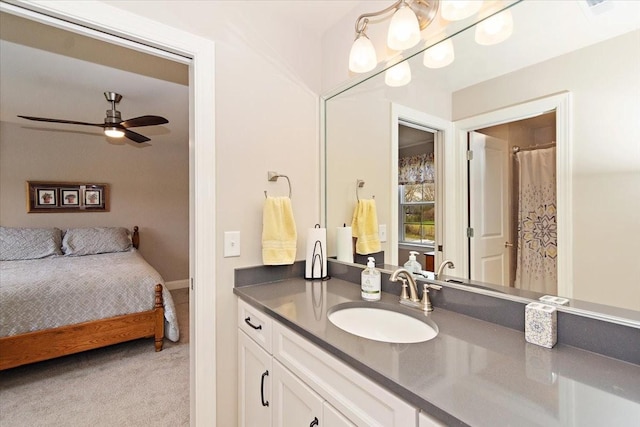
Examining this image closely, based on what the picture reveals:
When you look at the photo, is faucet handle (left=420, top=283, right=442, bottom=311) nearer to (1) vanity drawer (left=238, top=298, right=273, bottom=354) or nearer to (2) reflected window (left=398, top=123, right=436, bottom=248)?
(2) reflected window (left=398, top=123, right=436, bottom=248)

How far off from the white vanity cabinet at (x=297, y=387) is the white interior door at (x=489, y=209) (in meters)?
0.67

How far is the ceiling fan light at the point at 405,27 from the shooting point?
128 cm

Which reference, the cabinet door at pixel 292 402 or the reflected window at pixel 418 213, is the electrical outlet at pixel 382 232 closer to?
the reflected window at pixel 418 213

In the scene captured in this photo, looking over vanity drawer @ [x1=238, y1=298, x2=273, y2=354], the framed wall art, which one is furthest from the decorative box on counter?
the framed wall art

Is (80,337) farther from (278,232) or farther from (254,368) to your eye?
(278,232)

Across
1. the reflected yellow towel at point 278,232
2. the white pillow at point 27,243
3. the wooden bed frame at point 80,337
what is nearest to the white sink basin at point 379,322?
the reflected yellow towel at point 278,232

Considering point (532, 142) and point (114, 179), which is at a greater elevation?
point (114, 179)

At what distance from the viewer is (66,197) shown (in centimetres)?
412

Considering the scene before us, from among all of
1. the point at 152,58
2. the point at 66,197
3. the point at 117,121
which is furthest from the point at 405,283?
the point at 66,197

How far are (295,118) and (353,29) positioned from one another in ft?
1.92

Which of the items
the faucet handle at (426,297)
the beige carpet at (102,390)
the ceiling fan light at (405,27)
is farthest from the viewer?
the beige carpet at (102,390)

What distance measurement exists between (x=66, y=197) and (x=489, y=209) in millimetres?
5162

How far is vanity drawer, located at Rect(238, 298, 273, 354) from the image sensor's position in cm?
123

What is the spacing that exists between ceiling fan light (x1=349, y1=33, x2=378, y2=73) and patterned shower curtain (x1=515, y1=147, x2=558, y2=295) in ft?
2.83
